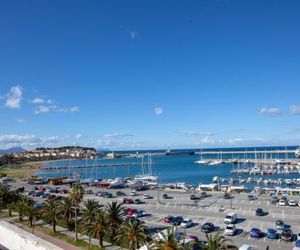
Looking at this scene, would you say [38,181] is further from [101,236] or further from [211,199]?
[101,236]

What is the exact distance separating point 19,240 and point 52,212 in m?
8.62

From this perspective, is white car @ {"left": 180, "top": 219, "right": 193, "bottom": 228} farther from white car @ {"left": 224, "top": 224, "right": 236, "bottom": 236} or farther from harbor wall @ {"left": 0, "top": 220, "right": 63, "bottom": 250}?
harbor wall @ {"left": 0, "top": 220, "right": 63, "bottom": 250}

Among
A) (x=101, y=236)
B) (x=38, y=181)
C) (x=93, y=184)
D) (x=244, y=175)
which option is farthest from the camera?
(x=244, y=175)

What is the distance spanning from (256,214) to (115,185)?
57147 mm

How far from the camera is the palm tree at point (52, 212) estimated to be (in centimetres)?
5666

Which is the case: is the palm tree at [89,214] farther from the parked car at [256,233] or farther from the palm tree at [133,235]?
the parked car at [256,233]

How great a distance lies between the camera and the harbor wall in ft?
148

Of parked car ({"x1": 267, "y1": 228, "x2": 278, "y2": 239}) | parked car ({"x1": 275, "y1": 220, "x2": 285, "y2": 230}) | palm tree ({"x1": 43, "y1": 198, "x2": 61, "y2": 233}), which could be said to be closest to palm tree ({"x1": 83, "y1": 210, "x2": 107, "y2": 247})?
palm tree ({"x1": 43, "y1": 198, "x2": 61, "y2": 233})

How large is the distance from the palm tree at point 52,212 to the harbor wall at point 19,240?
5103 mm

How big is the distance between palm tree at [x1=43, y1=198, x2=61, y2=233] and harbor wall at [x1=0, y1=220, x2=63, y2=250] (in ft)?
16.7

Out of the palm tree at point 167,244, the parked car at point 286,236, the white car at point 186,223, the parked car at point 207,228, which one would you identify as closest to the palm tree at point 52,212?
the white car at point 186,223

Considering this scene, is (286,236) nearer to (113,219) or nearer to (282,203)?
(113,219)

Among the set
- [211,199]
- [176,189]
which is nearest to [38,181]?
[176,189]

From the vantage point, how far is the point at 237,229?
2217 inches
